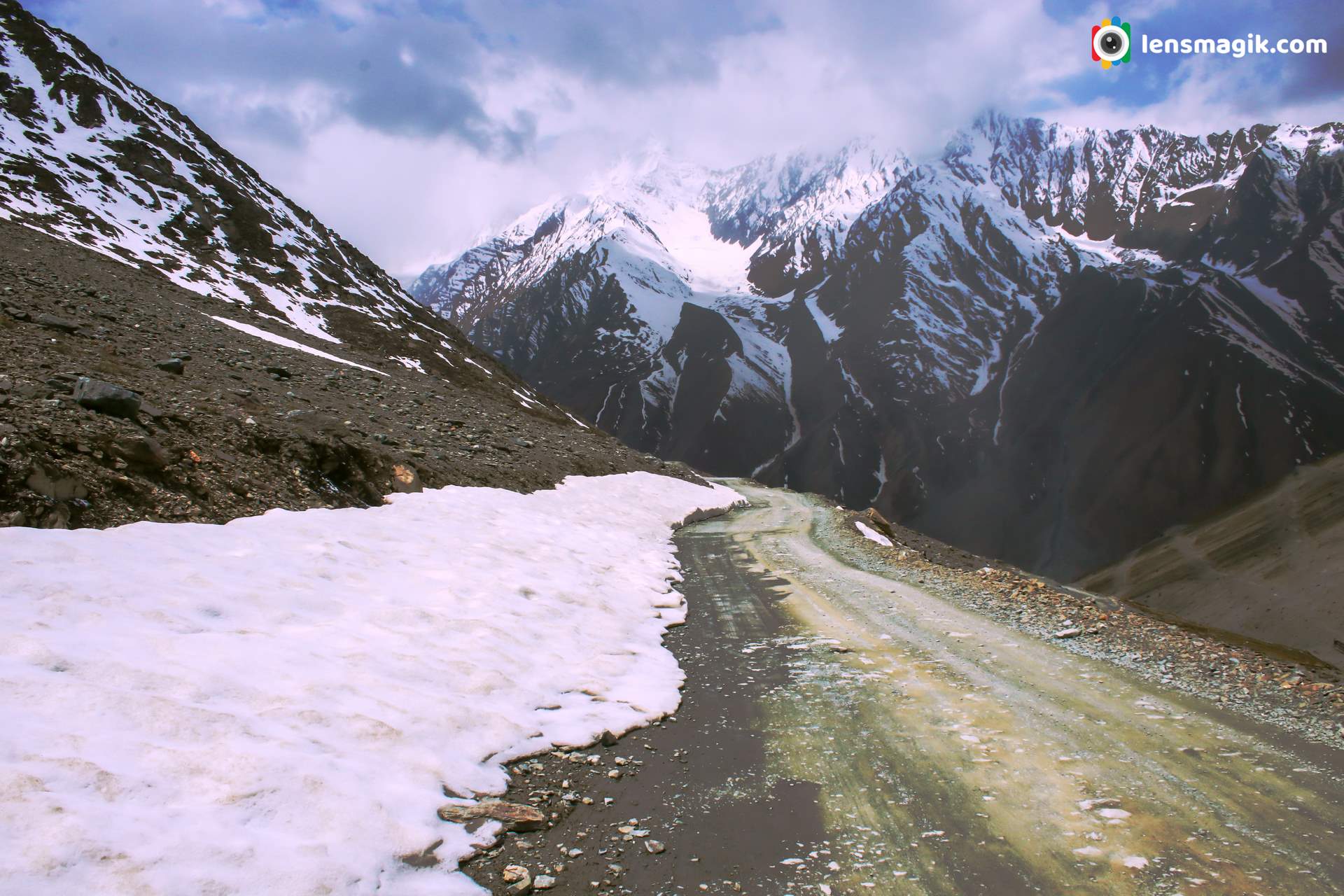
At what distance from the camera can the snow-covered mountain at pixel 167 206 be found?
48.5 m

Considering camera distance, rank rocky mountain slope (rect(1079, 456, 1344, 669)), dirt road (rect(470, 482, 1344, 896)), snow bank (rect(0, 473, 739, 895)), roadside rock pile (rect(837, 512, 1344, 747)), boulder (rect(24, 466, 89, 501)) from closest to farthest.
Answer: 1. snow bank (rect(0, 473, 739, 895))
2. dirt road (rect(470, 482, 1344, 896))
3. roadside rock pile (rect(837, 512, 1344, 747))
4. boulder (rect(24, 466, 89, 501))
5. rocky mountain slope (rect(1079, 456, 1344, 669))

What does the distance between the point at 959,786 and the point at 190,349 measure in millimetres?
25902

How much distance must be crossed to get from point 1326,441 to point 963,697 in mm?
270789

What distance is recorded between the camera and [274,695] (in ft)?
18.2

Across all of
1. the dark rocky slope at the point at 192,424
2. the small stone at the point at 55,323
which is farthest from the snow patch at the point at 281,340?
the small stone at the point at 55,323

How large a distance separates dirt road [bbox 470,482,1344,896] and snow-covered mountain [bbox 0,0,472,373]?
4380 centimetres

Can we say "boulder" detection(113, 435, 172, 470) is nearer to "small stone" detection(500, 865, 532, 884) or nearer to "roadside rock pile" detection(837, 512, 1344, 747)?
"small stone" detection(500, 865, 532, 884)

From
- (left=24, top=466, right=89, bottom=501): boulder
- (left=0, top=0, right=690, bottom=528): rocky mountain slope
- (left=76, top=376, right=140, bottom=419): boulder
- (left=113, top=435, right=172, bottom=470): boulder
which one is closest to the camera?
(left=24, top=466, right=89, bottom=501): boulder

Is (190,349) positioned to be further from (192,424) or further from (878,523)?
(878,523)

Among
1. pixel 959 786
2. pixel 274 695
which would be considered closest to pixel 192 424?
pixel 274 695

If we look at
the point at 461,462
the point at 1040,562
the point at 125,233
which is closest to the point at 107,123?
the point at 125,233

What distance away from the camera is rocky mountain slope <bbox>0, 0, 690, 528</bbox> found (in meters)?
9.42

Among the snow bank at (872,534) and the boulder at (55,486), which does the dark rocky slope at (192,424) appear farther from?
the snow bank at (872,534)

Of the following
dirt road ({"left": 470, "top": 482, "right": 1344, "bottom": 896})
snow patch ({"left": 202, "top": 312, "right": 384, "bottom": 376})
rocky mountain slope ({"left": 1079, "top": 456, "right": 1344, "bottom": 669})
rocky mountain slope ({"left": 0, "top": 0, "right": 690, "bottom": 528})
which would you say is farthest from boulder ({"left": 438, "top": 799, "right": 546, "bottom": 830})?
rocky mountain slope ({"left": 1079, "top": 456, "right": 1344, "bottom": 669})
